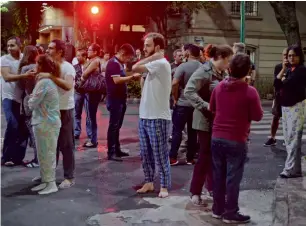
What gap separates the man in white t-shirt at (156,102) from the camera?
5.92 meters

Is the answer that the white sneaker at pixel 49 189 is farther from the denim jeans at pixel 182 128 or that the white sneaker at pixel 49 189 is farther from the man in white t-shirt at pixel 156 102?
the denim jeans at pixel 182 128

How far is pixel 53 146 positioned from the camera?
6.26 meters

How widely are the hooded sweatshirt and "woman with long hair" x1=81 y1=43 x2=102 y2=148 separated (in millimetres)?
4646

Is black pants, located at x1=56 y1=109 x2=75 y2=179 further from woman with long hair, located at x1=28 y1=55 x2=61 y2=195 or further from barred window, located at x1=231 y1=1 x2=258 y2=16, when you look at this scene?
barred window, located at x1=231 y1=1 x2=258 y2=16

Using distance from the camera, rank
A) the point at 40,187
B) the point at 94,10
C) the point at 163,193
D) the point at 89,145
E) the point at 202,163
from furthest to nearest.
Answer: the point at 94,10 < the point at 89,145 < the point at 40,187 < the point at 163,193 < the point at 202,163

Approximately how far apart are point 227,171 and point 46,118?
2462mm

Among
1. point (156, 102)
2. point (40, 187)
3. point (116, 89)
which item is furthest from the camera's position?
point (116, 89)

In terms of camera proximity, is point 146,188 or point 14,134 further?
point 14,134

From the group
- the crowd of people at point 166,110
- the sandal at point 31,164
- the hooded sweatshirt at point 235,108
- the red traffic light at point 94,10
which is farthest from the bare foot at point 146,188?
the red traffic light at point 94,10

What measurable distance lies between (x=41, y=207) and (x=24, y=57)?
2.59 m

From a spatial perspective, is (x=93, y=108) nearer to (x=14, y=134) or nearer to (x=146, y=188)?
(x=14, y=134)

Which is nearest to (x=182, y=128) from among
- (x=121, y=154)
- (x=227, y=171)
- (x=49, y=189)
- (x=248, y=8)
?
(x=121, y=154)

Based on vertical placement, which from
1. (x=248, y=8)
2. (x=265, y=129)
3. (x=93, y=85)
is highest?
(x=248, y=8)

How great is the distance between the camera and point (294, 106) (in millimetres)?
6855
